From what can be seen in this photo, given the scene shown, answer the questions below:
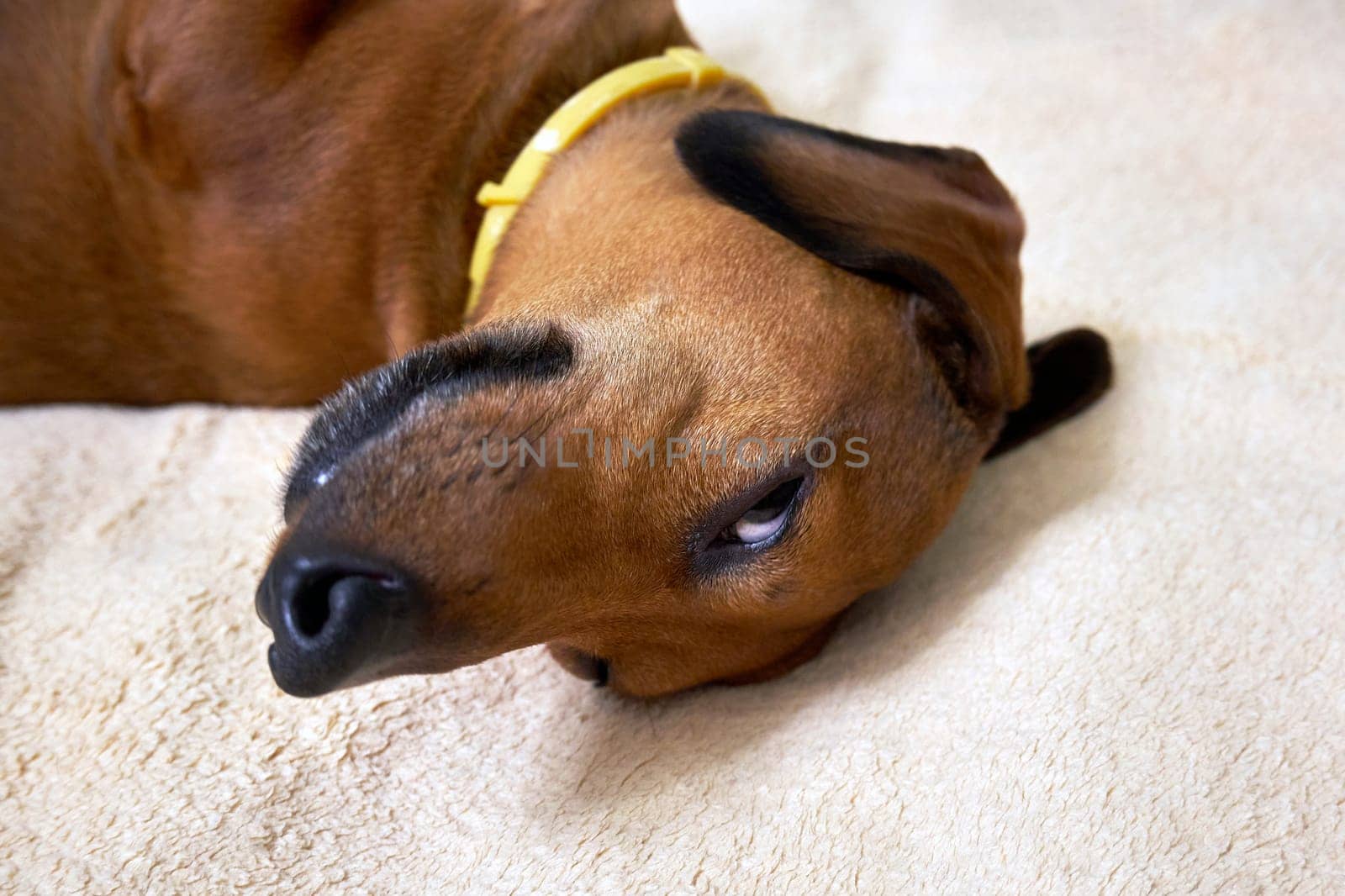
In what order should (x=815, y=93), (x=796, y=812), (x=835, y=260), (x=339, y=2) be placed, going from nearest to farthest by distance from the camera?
1. (x=796, y=812)
2. (x=835, y=260)
3. (x=339, y=2)
4. (x=815, y=93)

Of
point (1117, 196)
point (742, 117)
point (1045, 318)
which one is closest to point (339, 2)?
point (742, 117)

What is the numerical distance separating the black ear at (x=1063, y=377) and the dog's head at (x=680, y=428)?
0.58 feet

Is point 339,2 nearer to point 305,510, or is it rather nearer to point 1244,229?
point 305,510

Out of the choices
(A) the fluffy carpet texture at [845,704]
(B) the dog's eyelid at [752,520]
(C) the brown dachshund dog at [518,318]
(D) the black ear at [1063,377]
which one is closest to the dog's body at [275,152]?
(C) the brown dachshund dog at [518,318]

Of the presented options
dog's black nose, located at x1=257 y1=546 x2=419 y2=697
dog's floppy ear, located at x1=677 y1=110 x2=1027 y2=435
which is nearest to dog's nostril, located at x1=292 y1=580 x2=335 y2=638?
dog's black nose, located at x1=257 y1=546 x2=419 y2=697

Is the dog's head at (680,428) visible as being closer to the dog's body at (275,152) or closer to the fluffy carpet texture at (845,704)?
the fluffy carpet texture at (845,704)

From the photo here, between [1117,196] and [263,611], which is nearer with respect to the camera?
[263,611]

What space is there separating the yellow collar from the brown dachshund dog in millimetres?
25

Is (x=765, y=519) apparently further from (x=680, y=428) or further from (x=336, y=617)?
(x=336, y=617)

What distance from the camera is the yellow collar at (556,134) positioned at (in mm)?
1631

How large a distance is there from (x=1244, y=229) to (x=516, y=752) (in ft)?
6.05

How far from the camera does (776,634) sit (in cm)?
137

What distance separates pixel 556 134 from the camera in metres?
1.65

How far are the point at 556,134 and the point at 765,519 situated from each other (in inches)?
30.7
